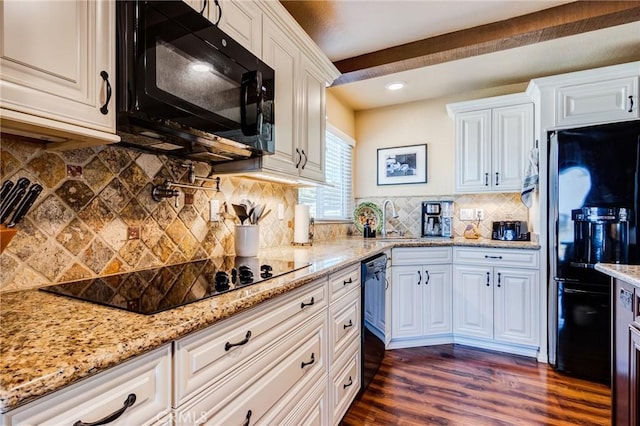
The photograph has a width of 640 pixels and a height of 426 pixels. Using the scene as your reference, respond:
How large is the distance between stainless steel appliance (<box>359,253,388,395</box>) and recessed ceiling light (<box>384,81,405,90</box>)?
66.5 inches

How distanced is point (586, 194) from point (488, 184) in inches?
30.5

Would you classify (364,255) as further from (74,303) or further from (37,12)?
(37,12)

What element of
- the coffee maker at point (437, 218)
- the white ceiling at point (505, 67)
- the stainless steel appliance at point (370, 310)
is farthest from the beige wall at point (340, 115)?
the stainless steel appliance at point (370, 310)

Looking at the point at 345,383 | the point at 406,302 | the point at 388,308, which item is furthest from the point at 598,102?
the point at 345,383

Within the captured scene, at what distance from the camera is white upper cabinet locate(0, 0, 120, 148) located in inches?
29.5

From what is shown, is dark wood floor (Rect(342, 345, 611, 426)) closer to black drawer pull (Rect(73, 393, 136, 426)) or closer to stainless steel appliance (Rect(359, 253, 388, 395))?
stainless steel appliance (Rect(359, 253, 388, 395))

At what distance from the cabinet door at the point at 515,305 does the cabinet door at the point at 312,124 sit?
1.77m

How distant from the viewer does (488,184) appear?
296 cm

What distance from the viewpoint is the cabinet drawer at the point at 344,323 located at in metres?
1.61

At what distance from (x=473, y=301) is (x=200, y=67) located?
8.99 ft

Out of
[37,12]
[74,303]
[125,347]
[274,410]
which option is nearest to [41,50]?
[37,12]

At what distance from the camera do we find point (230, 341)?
0.92 meters

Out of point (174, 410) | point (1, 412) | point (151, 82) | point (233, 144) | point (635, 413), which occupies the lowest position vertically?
point (635, 413)

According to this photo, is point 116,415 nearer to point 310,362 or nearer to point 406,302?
point 310,362
